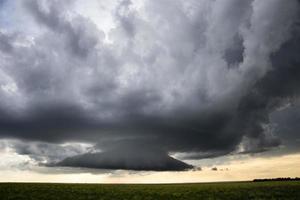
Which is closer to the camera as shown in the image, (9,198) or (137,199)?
(9,198)

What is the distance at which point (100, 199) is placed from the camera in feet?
151

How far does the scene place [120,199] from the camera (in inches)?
1837

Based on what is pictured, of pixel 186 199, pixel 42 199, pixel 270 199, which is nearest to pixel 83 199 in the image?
pixel 42 199

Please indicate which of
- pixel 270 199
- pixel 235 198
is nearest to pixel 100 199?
pixel 235 198

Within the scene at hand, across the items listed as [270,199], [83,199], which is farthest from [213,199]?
[83,199]

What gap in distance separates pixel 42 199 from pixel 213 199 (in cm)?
2277

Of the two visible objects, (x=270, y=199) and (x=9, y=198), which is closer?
(x=9, y=198)

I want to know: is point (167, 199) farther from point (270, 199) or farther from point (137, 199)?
point (270, 199)

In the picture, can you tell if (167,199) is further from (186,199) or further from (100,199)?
(100,199)

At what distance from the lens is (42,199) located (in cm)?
4416

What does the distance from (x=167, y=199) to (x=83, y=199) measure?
1144 centimetres

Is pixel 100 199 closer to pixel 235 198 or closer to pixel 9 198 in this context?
pixel 9 198

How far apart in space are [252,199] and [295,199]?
5.62 m

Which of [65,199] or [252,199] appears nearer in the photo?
[65,199]
